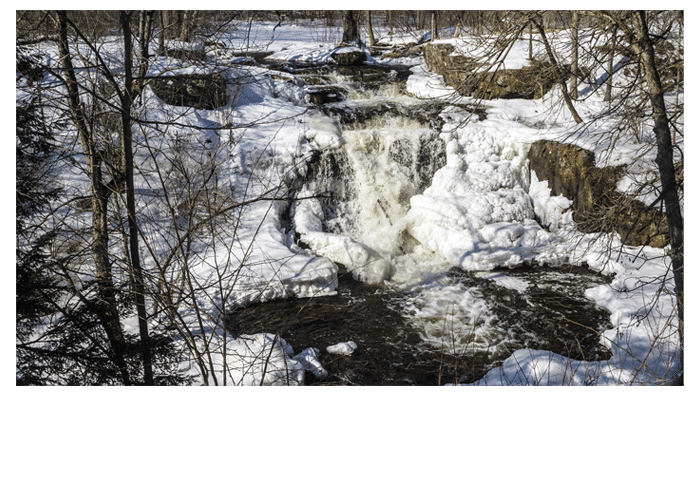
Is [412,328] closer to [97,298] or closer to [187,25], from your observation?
[97,298]

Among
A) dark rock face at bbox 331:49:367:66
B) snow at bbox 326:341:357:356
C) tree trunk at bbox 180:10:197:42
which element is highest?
dark rock face at bbox 331:49:367:66

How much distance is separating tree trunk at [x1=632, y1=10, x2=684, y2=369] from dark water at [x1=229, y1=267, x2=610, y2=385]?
907 mm

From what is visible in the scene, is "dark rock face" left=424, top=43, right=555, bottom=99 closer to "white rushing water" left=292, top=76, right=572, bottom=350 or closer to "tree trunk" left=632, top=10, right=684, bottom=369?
"white rushing water" left=292, top=76, right=572, bottom=350

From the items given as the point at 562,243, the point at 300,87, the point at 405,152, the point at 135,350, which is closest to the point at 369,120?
the point at 405,152

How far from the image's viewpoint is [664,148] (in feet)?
9.98

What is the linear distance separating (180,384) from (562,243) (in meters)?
4.95

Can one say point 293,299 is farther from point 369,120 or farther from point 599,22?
point 369,120

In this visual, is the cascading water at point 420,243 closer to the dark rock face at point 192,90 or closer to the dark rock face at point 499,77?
the dark rock face at point 499,77

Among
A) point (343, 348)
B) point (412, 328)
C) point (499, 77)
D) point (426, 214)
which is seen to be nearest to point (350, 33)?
point (499, 77)

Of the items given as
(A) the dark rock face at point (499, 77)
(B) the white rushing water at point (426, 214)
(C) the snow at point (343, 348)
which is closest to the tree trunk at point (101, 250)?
(C) the snow at point (343, 348)

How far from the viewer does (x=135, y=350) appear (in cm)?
309

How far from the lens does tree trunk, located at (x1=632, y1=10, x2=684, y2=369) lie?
299cm

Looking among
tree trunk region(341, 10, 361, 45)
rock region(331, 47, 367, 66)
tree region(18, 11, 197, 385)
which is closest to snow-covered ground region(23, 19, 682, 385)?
tree region(18, 11, 197, 385)

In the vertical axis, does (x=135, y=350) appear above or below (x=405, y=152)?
below
